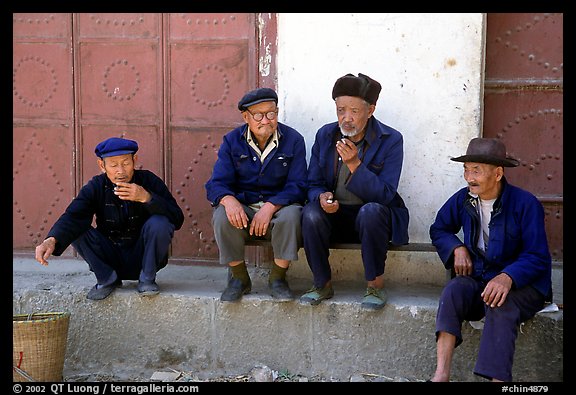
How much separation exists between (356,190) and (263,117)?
768mm

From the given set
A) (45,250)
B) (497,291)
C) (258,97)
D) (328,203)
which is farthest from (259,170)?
(497,291)

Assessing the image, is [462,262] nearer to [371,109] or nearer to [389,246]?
[389,246]

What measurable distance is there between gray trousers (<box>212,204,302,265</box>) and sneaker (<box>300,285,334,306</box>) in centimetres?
25

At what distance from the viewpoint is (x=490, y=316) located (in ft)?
12.6

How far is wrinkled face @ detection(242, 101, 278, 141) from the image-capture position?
15.2ft

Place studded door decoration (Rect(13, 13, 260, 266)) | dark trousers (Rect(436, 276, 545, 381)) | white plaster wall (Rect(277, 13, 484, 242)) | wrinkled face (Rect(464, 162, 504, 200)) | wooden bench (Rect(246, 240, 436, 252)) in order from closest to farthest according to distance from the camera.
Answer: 1. dark trousers (Rect(436, 276, 545, 381))
2. wrinkled face (Rect(464, 162, 504, 200))
3. wooden bench (Rect(246, 240, 436, 252))
4. white plaster wall (Rect(277, 13, 484, 242))
5. studded door decoration (Rect(13, 13, 260, 266))

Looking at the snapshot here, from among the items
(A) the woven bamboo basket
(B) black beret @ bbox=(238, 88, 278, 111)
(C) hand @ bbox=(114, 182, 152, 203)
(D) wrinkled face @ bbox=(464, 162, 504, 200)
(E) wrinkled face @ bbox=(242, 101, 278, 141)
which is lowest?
(A) the woven bamboo basket

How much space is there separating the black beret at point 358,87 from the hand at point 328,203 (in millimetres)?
652

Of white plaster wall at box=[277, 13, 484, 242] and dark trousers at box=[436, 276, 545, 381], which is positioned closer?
dark trousers at box=[436, 276, 545, 381]

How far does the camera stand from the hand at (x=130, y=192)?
4535mm

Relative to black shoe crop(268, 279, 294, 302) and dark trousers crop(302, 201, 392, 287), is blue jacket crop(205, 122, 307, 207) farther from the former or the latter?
black shoe crop(268, 279, 294, 302)

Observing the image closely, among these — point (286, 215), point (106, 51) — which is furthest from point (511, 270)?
point (106, 51)

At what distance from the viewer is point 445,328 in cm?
391

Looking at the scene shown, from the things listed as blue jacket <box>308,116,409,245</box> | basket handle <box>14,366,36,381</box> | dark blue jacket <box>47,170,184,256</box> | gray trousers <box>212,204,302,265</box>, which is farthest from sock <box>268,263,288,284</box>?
basket handle <box>14,366,36,381</box>
